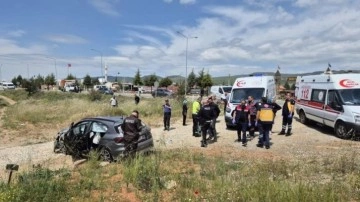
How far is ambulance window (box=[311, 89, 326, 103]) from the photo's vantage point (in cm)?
1720

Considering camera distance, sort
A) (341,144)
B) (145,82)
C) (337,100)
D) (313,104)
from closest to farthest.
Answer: (341,144)
(337,100)
(313,104)
(145,82)

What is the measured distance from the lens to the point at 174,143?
16.7 meters

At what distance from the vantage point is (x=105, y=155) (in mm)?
12773

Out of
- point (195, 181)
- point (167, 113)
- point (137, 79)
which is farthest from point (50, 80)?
point (195, 181)

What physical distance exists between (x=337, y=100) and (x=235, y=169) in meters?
7.71

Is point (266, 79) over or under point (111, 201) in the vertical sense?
over

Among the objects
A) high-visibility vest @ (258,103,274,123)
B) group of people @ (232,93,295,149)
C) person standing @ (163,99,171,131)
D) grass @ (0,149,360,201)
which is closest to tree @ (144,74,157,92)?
person standing @ (163,99,171,131)

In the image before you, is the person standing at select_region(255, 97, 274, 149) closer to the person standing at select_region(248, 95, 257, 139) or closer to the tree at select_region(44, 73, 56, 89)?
the person standing at select_region(248, 95, 257, 139)

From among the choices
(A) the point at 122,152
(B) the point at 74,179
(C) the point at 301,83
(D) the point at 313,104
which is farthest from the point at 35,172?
(C) the point at 301,83

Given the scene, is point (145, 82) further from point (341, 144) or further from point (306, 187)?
point (306, 187)

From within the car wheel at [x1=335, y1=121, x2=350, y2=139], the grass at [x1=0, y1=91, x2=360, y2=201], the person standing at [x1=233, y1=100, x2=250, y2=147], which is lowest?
the grass at [x1=0, y1=91, x2=360, y2=201]

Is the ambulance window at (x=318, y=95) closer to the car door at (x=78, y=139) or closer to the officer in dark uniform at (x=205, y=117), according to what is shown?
the officer in dark uniform at (x=205, y=117)

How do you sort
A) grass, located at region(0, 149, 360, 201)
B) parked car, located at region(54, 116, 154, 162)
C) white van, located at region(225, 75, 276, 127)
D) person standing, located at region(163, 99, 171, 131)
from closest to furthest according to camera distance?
grass, located at region(0, 149, 360, 201) < parked car, located at region(54, 116, 154, 162) < white van, located at region(225, 75, 276, 127) < person standing, located at region(163, 99, 171, 131)

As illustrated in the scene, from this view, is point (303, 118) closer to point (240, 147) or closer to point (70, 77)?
point (240, 147)
